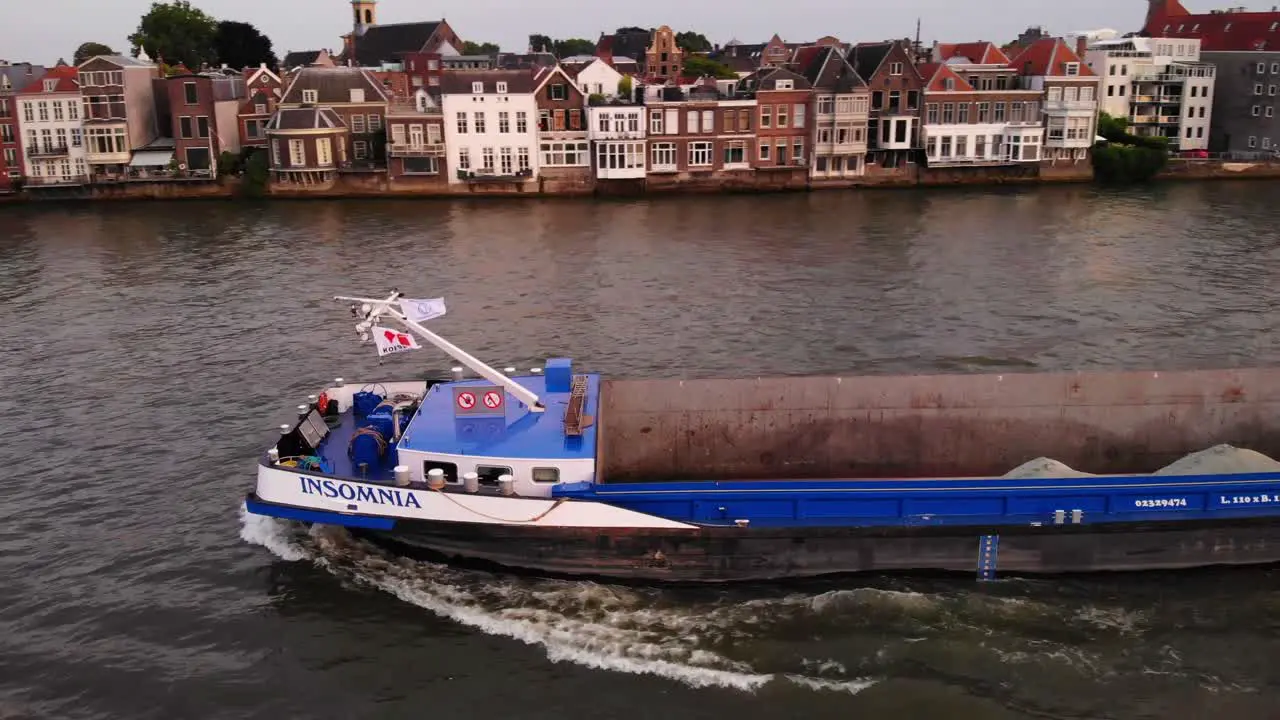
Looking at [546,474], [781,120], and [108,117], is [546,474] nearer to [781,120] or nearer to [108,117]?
[781,120]

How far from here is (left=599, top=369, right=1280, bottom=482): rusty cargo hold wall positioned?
20.2m

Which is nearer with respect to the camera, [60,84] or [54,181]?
[54,181]

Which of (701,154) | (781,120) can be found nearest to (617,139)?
(701,154)

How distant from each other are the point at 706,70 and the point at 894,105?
89.0 ft

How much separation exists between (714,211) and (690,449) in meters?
41.6

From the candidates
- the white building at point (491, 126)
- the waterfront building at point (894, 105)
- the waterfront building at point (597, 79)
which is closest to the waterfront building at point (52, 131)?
the white building at point (491, 126)

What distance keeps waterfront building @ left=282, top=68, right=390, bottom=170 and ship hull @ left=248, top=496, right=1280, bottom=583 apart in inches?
2249

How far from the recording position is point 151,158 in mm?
69312

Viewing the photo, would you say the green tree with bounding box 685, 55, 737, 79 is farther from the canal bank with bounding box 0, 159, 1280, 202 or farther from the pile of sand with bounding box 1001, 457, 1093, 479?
the pile of sand with bounding box 1001, 457, 1093, 479

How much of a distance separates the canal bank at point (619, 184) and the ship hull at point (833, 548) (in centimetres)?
5201

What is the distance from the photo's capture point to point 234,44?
102 m

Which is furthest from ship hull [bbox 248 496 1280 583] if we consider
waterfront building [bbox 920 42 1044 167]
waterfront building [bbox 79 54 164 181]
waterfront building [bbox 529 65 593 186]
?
waterfront building [bbox 79 54 164 181]

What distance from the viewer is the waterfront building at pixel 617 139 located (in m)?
67.2

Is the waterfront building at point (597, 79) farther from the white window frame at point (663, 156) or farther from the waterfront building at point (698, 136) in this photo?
the white window frame at point (663, 156)
